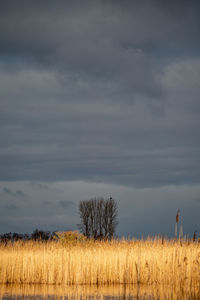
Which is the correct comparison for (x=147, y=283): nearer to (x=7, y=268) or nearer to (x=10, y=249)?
(x=7, y=268)

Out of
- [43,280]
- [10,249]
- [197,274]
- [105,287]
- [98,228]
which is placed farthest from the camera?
[98,228]

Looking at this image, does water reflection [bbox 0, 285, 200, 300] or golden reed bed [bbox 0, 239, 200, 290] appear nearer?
water reflection [bbox 0, 285, 200, 300]

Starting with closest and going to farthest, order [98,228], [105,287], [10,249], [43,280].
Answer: [105,287], [43,280], [10,249], [98,228]

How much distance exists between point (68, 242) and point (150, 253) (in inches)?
273

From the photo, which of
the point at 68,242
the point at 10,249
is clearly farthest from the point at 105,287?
the point at 68,242

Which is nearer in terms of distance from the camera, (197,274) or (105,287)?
(197,274)

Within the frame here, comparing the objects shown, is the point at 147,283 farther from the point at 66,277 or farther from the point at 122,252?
the point at 66,277

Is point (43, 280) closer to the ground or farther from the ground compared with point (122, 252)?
closer to the ground

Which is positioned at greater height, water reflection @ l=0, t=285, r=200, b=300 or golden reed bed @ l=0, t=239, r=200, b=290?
golden reed bed @ l=0, t=239, r=200, b=290

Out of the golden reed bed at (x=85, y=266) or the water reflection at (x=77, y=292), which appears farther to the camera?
the golden reed bed at (x=85, y=266)

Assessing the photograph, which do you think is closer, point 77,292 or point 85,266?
point 77,292

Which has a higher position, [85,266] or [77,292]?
[85,266]

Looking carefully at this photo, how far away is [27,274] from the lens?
14.3 meters

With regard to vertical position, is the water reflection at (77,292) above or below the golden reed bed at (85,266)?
below
